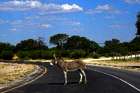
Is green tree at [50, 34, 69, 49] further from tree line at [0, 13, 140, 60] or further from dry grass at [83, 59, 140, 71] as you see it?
dry grass at [83, 59, 140, 71]

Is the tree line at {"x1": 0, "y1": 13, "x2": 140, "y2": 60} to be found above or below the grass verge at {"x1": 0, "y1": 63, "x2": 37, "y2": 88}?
above

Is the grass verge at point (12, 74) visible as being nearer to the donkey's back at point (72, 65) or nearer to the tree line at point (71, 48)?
the donkey's back at point (72, 65)

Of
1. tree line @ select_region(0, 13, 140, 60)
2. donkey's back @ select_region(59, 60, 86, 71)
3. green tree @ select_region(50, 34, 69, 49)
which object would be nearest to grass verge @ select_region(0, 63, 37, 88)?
donkey's back @ select_region(59, 60, 86, 71)

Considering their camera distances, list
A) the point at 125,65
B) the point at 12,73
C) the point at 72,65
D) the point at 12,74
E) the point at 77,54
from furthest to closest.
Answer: the point at 77,54
the point at 125,65
the point at 12,73
the point at 12,74
the point at 72,65

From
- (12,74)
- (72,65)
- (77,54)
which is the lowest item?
Result: (12,74)

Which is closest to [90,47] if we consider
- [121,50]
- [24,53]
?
[24,53]

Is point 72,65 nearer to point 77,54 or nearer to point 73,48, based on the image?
point 77,54

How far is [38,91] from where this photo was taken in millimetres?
23047

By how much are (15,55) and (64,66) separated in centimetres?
9659

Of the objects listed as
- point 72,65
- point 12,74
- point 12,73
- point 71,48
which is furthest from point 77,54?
point 72,65

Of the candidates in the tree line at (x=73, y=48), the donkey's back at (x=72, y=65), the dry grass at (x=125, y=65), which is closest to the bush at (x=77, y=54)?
the tree line at (x=73, y=48)

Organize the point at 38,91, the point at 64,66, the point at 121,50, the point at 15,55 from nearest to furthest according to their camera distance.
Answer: the point at 38,91, the point at 64,66, the point at 121,50, the point at 15,55

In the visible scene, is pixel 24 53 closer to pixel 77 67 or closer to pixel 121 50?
pixel 121 50

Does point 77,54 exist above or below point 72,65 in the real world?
above
